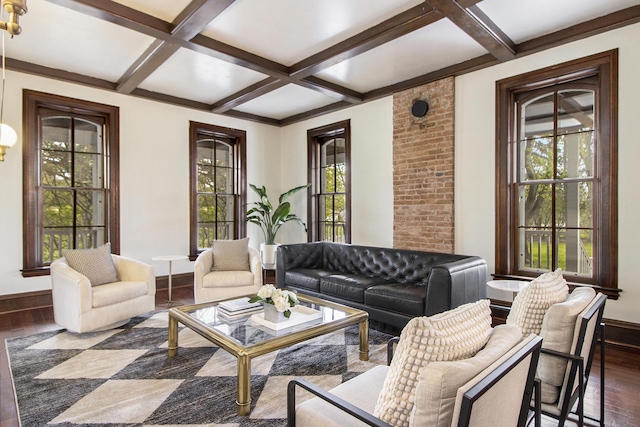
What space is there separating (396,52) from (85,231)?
4.62 metres

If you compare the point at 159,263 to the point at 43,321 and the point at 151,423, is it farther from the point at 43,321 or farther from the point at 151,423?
the point at 151,423

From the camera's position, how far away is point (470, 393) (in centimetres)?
101

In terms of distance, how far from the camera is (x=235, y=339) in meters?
2.42

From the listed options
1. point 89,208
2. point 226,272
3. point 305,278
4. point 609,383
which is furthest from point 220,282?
point 609,383

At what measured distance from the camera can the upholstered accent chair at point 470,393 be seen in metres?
1.07

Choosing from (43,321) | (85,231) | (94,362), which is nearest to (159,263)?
(85,231)

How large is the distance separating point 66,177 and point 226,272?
2.57 meters

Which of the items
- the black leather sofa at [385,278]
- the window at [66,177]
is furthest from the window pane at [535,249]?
the window at [66,177]

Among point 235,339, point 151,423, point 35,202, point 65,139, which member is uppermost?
point 65,139

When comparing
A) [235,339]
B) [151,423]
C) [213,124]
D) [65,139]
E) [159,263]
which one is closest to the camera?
[151,423]

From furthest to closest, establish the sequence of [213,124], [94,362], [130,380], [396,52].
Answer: [213,124] → [396,52] → [94,362] → [130,380]

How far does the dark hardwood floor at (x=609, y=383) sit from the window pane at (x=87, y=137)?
230 cm

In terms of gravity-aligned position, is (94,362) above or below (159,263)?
below

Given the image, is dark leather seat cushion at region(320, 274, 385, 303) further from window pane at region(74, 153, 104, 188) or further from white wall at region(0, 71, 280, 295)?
window pane at region(74, 153, 104, 188)
